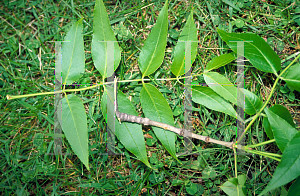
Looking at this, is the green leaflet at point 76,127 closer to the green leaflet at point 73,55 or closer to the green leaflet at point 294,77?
the green leaflet at point 73,55

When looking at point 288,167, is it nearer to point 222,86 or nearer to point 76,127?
point 222,86

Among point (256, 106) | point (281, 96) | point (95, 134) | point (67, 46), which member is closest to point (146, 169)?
point (95, 134)

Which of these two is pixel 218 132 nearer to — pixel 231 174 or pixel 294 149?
pixel 231 174

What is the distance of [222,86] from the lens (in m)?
1.50

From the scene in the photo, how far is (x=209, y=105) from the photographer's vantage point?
4.98ft

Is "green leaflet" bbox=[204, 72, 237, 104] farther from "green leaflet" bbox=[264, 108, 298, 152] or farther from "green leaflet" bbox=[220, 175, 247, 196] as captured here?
"green leaflet" bbox=[220, 175, 247, 196]

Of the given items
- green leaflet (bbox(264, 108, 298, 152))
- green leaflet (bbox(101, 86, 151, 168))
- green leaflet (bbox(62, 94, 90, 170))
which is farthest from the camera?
green leaflet (bbox(101, 86, 151, 168))

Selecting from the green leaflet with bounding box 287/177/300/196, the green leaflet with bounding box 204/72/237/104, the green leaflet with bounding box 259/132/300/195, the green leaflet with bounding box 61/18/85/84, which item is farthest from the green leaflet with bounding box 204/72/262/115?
the green leaflet with bounding box 61/18/85/84

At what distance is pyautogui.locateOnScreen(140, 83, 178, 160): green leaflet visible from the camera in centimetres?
150

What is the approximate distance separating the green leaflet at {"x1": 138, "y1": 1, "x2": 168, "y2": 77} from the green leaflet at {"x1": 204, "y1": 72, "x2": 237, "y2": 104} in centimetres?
39

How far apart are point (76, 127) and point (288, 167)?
1.32m

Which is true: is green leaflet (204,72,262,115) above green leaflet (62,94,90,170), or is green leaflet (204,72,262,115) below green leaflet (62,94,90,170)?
above

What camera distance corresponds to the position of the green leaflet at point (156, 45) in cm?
147

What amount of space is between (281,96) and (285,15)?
2.34ft
